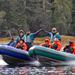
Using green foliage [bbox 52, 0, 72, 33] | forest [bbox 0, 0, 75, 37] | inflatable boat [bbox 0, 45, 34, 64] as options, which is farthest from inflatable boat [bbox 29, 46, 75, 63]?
green foliage [bbox 52, 0, 72, 33]

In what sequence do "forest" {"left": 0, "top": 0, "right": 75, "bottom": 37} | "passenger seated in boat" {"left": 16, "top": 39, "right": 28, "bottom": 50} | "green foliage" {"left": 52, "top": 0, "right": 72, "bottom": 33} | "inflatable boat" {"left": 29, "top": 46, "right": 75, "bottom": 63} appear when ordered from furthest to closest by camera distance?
"green foliage" {"left": 52, "top": 0, "right": 72, "bottom": 33} < "forest" {"left": 0, "top": 0, "right": 75, "bottom": 37} < "passenger seated in boat" {"left": 16, "top": 39, "right": 28, "bottom": 50} < "inflatable boat" {"left": 29, "top": 46, "right": 75, "bottom": 63}

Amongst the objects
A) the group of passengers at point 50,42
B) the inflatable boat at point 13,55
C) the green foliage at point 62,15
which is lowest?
the green foliage at point 62,15

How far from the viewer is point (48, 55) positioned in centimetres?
2516

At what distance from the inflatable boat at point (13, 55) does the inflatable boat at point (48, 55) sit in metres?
0.82

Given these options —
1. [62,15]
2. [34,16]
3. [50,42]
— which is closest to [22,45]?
[50,42]

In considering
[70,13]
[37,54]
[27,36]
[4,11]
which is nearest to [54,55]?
[37,54]

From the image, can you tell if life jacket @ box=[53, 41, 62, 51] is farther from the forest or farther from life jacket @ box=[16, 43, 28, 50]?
the forest

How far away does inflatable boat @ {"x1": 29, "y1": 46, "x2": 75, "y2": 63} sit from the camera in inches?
981

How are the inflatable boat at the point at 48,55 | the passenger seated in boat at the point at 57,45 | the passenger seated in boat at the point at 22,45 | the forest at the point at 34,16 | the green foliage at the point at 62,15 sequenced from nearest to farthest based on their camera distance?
the inflatable boat at the point at 48,55 < the passenger seated in boat at the point at 57,45 < the passenger seated in boat at the point at 22,45 < the forest at the point at 34,16 < the green foliage at the point at 62,15

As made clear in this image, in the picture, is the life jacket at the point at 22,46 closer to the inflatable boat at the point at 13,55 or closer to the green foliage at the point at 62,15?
the inflatable boat at the point at 13,55

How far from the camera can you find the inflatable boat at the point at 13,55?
25.6 m

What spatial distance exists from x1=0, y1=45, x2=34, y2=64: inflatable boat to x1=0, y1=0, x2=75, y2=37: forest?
26.2 metres

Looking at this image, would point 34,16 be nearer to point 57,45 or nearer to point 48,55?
point 57,45

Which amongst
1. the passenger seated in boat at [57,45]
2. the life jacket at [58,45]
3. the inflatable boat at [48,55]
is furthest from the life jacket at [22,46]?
the life jacket at [58,45]
